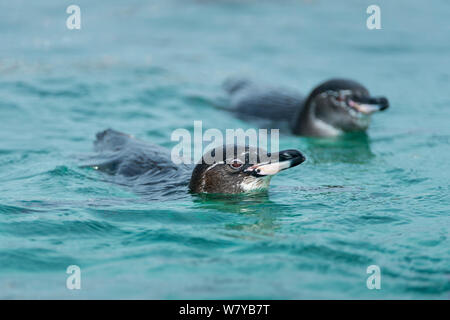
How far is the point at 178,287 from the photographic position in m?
4.90

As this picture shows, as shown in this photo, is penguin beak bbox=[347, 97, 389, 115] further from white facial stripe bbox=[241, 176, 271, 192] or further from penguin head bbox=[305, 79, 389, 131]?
white facial stripe bbox=[241, 176, 271, 192]

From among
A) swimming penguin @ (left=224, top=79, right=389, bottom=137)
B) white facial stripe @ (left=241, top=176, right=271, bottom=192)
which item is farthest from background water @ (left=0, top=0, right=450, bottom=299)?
swimming penguin @ (left=224, top=79, right=389, bottom=137)

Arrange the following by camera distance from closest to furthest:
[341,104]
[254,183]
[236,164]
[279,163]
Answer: [279,163] → [236,164] → [254,183] → [341,104]

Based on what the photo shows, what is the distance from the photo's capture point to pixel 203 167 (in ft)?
21.2

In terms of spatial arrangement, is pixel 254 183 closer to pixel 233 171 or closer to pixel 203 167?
pixel 233 171

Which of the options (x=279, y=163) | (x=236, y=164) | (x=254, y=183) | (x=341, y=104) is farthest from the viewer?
(x=341, y=104)

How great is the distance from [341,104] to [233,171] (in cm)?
336

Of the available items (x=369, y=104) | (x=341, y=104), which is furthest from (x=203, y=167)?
(x=341, y=104)

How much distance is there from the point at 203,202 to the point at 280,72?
22.3 feet

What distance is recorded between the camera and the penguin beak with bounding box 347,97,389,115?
8.91 meters

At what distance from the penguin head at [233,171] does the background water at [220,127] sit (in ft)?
0.45

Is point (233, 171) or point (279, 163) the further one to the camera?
point (233, 171)

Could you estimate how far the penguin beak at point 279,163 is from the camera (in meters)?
6.06
